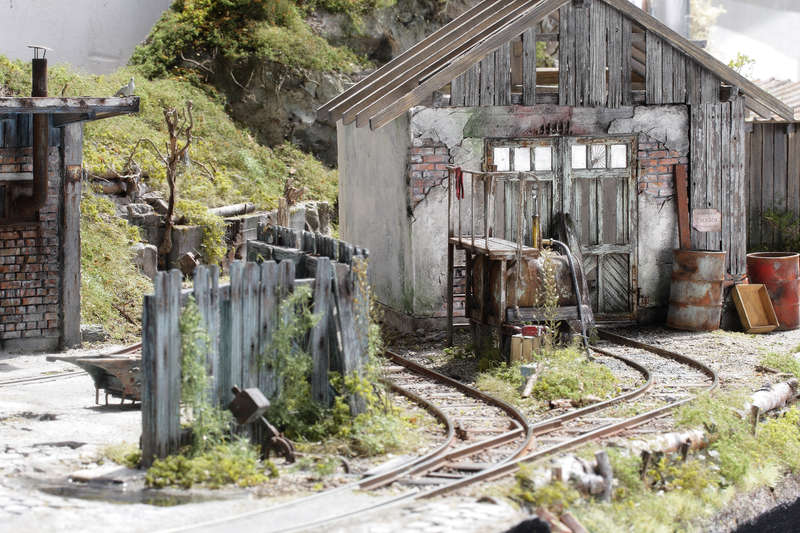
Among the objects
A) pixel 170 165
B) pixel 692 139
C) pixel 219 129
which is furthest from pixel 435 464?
pixel 219 129

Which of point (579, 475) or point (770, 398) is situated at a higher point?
point (770, 398)

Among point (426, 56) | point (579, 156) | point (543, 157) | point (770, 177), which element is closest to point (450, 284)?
point (543, 157)

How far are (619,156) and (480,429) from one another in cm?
698

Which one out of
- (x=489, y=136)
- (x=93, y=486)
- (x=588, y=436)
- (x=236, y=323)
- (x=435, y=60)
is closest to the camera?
(x=93, y=486)

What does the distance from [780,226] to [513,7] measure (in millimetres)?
6201

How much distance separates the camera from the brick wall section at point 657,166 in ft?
51.0

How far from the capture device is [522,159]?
1523 cm

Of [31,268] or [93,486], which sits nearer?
[93,486]

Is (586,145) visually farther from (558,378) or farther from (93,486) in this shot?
(93,486)

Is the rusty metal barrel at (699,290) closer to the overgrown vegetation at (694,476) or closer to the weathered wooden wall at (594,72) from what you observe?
the weathered wooden wall at (594,72)

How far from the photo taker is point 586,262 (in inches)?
611

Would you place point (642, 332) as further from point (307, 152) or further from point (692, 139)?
point (307, 152)

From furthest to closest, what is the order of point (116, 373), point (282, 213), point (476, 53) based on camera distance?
point (282, 213), point (476, 53), point (116, 373)

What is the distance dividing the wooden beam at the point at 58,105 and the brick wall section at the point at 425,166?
4.06m
